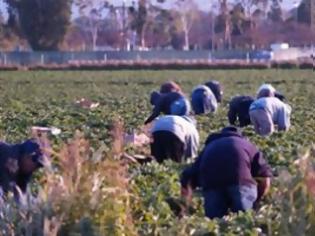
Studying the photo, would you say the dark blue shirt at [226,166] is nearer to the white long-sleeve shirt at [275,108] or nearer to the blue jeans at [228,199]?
the blue jeans at [228,199]

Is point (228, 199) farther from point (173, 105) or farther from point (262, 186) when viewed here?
point (173, 105)

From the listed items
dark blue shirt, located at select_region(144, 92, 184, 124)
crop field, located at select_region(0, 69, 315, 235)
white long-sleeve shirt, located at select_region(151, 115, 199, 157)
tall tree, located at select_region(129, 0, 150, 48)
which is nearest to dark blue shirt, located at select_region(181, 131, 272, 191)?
crop field, located at select_region(0, 69, 315, 235)

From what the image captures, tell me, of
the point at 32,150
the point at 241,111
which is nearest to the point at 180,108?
the point at 241,111

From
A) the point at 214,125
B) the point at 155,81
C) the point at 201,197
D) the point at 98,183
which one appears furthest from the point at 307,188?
the point at 155,81

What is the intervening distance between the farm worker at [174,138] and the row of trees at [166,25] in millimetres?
86671

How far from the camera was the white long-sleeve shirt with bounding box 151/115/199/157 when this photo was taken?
45.6 feet

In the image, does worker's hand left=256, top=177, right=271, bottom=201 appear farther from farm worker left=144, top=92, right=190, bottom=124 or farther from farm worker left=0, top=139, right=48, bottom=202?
farm worker left=144, top=92, right=190, bottom=124

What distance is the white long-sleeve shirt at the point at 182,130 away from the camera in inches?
547

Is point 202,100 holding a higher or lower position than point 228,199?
lower

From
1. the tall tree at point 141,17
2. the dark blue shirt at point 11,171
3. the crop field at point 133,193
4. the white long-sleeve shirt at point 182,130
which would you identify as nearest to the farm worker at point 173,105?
the crop field at point 133,193

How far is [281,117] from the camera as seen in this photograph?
757 inches

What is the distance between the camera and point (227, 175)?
1036cm

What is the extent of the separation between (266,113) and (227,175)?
779 cm

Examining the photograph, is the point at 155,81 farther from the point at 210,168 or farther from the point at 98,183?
the point at 98,183
